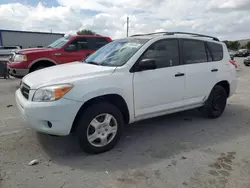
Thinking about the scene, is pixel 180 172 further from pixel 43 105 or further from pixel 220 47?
pixel 220 47

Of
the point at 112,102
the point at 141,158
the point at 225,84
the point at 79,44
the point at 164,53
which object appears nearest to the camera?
the point at 141,158

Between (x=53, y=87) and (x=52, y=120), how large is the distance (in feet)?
1.41

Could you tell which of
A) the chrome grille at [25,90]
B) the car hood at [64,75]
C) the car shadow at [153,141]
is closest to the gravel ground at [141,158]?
the car shadow at [153,141]

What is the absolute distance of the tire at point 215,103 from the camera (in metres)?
5.06

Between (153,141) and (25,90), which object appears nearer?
(25,90)

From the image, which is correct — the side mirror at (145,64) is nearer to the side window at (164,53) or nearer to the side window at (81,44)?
the side window at (164,53)

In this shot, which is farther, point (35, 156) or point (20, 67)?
point (20, 67)

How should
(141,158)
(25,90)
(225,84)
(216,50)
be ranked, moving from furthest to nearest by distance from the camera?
1. (225,84)
2. (216,50)
3. (25,90)
4. (141,158)

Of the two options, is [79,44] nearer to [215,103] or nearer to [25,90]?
[215,103]

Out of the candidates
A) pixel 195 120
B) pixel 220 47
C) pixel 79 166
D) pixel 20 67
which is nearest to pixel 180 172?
pixel 79 166

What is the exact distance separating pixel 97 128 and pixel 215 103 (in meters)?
2.87

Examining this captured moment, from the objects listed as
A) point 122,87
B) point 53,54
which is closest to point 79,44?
point 53,54

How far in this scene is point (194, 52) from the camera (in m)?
4.73

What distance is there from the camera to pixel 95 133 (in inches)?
138
